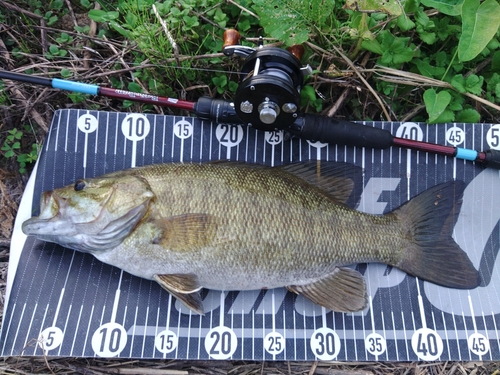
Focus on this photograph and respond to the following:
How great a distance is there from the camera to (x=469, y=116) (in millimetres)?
2629

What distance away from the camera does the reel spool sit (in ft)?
6.87

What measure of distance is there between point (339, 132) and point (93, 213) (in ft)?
5.04

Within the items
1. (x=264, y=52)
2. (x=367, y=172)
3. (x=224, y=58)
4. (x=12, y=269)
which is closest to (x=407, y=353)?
(x=367, y=172)

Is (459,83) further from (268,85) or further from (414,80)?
(268,85)

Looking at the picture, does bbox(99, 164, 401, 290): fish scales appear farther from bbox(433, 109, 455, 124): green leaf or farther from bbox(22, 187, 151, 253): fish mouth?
bbox(433, 109, 455, 124): green leaf

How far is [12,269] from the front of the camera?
241cm

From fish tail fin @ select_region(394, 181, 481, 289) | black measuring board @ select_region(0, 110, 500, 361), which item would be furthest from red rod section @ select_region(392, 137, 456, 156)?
fish tail fin @ select_region(394, 181, 481, 289)

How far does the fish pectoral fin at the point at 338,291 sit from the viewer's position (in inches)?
92.4

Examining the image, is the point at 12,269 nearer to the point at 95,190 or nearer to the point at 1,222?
the point at 1,222

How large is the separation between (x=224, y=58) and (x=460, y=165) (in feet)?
5.82

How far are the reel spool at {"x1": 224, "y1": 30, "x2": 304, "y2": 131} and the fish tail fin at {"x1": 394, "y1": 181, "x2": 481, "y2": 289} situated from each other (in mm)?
1006

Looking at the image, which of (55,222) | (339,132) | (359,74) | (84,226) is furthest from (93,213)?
(359,74)

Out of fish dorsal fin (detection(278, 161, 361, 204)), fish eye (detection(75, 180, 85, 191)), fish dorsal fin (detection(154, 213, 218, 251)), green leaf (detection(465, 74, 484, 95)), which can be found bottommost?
fish dorsal fin (detection(154, 213, 218, 251))

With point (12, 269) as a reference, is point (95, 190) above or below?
above
